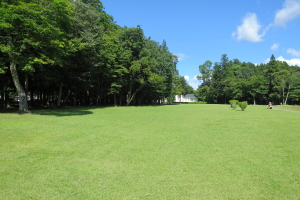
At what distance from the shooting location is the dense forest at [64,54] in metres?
13.7

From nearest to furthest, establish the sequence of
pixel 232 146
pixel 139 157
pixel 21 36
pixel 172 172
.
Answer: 1. pixel 172 172
2. pixel 139 157
3. pixel 232 146
4. pixel 21 36

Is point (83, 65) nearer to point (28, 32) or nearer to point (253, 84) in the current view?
point (28, 32)

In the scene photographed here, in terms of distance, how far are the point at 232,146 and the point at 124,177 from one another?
13.6 ft

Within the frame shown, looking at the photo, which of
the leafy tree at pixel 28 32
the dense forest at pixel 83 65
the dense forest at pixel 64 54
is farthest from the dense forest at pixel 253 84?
the leafy tree at pixel 28 32

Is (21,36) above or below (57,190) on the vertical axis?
above

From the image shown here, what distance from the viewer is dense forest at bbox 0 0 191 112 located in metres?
13.7

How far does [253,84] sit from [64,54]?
55478 millimetres

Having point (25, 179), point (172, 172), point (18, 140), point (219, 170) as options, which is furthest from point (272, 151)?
point (18, 140)

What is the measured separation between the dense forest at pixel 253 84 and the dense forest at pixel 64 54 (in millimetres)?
25947

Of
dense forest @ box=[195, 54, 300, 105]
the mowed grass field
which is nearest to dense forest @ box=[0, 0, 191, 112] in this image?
the mowed grass field

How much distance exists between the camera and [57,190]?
135 inches

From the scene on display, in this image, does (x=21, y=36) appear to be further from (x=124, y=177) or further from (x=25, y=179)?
(x=124, y=177)

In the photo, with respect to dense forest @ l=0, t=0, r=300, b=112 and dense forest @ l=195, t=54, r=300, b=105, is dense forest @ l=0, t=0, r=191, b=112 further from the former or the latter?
dense forest @ l=195, t=54, r=300, b=105

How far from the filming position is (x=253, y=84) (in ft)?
193
